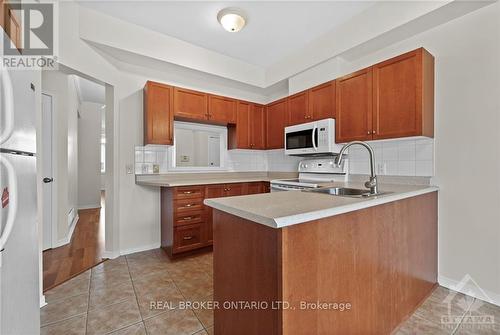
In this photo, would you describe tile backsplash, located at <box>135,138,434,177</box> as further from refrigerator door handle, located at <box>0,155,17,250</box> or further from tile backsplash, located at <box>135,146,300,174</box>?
refrigerator door handle, located at <box>0,155,17,250</box>

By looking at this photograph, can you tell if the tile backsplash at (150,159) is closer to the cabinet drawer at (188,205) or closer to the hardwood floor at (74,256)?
the cabinet drawer at (188,205)

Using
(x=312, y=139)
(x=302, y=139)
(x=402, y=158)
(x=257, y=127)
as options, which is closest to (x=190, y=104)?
(x=257, y=127)

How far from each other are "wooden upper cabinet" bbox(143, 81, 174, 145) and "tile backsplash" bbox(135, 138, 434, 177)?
0.94 feet

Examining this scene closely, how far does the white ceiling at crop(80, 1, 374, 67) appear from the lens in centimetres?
240

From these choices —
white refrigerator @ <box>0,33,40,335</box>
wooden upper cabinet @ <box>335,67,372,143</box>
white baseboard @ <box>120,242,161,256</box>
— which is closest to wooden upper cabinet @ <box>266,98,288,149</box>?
wooden upper cabinet @ <box>335,67,372,143</box>

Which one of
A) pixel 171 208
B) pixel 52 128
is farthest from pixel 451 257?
pixel 52 128

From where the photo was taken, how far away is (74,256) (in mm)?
2824

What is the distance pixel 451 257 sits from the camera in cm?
212

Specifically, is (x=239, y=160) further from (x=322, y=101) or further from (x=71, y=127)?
(x=71, y=127)

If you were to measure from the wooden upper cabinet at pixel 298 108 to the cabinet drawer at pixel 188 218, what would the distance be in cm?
186

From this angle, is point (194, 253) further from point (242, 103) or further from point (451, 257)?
point (451, 257)

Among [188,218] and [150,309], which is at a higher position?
[188,218]

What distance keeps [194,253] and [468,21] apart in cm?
365

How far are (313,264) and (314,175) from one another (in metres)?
2.30
